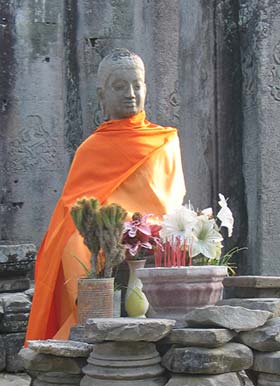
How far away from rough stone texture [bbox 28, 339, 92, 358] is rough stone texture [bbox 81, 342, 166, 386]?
A: 90mm

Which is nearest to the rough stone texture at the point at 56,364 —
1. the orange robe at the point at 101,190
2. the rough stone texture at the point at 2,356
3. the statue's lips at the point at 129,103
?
the orange robe at the point at 101,190

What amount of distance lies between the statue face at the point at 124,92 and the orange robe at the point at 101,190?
0.07 meters

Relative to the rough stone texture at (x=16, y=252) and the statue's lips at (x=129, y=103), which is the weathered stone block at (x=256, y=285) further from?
the rough stone texture at (x=16, y=252)

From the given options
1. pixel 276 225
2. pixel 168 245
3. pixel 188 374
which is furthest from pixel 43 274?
pixel 276 225

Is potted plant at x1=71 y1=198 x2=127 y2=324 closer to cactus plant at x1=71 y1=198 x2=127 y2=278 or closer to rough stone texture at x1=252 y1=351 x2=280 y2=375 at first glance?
cactus plant at x1=71 y1=198 x2=127 y2=278

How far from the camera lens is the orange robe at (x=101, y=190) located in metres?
3.65

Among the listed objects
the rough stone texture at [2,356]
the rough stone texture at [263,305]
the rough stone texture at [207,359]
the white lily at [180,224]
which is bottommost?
the rough stone texture at [2,356]

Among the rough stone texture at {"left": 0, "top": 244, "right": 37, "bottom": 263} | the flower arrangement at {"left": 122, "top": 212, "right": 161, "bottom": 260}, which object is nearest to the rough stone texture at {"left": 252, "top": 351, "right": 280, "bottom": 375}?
the flower arrangement at {"left": 122, "top": 212, "right": 161, "bottom": 260}

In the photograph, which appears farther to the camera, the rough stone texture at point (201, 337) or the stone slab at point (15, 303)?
the stone slab at point (15, 303)

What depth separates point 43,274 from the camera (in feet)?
12.3

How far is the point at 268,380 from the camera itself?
8.70 ft

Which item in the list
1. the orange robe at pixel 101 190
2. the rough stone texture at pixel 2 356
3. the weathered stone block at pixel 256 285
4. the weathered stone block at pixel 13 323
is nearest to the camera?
the weathered stone block at pixel 256 285

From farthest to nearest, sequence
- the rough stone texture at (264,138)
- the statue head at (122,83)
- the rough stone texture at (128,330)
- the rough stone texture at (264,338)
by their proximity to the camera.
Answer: the rough stone texture at (264,138) < the statue head at (122,83) < the rough stone texture at (264,338) < the rough stone texture at (128,330)

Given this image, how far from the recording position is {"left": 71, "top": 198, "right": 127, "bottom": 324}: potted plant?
2.92 metres
